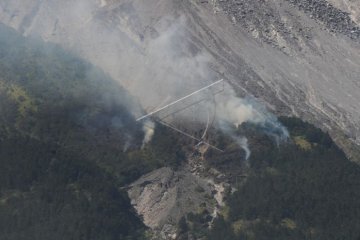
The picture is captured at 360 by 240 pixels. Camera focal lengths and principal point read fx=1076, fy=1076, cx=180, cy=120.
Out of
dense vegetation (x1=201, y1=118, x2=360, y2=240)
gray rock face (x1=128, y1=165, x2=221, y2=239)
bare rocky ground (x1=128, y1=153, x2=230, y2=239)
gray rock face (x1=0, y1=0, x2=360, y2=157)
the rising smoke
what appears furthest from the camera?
A: gray rock face (x1=0, y1=0, x2=360, y2=157)

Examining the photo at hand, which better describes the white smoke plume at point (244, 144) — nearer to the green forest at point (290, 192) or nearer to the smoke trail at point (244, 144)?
the smoke trail at point (244, 144)

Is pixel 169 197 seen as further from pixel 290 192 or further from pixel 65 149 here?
pixel 65 149

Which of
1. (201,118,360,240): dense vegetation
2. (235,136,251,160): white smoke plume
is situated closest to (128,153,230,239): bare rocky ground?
(201,118,360,240): dense vegetation

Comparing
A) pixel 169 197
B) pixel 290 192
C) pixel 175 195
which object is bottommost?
pixel 169 197

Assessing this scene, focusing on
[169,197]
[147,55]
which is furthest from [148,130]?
[147,55]

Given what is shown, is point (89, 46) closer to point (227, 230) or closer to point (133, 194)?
point (133, 194)

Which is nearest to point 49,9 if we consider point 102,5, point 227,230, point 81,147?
point 102,5

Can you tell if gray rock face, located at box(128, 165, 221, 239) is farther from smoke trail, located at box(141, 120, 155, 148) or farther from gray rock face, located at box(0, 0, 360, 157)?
gray rock face, located at box(0, 0, 360, 157)
